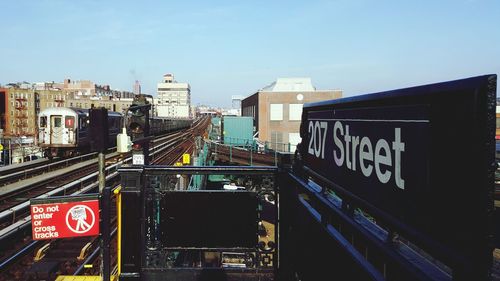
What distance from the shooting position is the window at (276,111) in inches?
1902

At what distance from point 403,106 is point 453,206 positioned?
0.49 meters

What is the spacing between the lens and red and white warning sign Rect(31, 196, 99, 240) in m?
4.46

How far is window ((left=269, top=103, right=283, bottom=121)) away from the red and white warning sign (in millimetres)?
44379

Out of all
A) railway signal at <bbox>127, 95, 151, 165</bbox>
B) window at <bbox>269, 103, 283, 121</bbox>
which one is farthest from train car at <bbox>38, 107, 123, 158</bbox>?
window at <bbox>269, 103, 283, 121</bbox>

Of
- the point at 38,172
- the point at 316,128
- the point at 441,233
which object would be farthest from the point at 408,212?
the point at 38,172

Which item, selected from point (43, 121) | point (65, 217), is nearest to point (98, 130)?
point (65, 217)

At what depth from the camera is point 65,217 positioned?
14.8ft

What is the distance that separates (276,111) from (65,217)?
146 ft

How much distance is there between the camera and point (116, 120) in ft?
103

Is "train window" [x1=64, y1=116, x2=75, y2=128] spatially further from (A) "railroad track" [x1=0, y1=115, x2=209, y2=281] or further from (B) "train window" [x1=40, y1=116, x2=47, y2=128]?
(A) "railroad track" [x1=0, y1=115, x2=209, y2=281]

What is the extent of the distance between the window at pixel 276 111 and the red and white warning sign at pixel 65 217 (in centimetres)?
4438

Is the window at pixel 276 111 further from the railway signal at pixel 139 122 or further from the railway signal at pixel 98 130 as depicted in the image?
the railway signal at pixel 98 130

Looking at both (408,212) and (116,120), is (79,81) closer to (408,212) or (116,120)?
(116,120)

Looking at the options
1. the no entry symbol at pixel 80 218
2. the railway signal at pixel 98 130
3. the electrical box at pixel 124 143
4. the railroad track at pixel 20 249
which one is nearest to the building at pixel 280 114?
the railroad track at pixel 20 249
